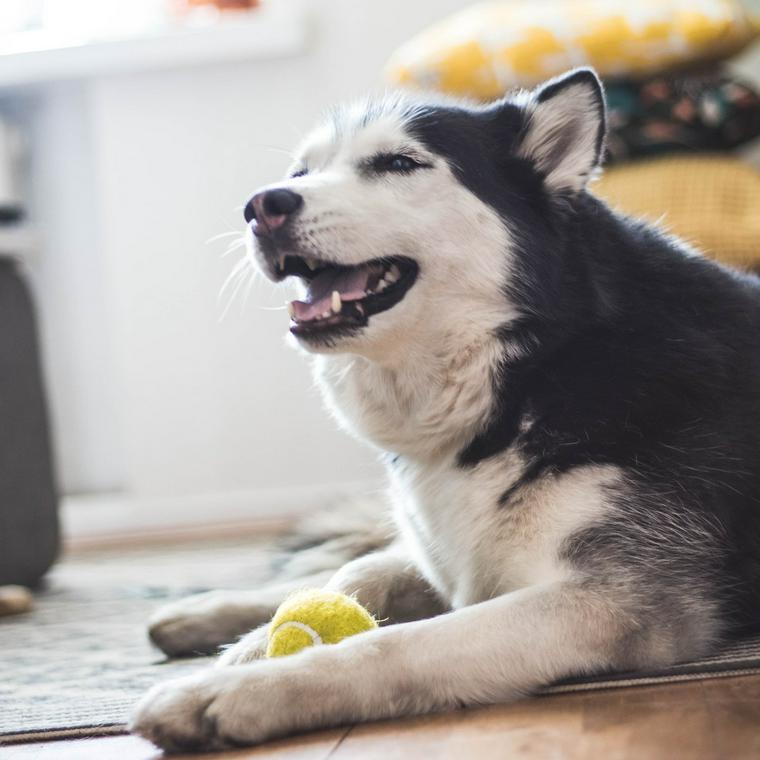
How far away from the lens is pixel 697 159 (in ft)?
9.85

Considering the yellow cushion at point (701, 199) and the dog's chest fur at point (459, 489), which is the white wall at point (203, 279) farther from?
the dog's chest fur at point (459, 489)

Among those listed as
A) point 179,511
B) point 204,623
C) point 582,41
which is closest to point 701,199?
point 582,41

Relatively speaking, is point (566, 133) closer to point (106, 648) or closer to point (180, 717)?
point (180, 717)

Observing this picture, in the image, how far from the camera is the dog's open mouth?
1.67 metres

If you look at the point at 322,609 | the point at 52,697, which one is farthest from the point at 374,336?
the point at 52,697

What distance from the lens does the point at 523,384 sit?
163cm

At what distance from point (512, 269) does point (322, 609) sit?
56cm

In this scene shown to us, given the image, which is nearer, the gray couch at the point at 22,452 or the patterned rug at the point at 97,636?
the patterned rug at the point at 97,636

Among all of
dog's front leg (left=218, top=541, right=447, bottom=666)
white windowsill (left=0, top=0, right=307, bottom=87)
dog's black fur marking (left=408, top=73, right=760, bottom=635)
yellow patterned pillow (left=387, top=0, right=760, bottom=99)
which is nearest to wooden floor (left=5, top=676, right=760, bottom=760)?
dog's black fur marking (left=408, top=73, right=760, bottom=635)

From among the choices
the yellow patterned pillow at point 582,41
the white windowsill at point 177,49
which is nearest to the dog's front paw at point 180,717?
the yellow patterned pillow at point 582,41

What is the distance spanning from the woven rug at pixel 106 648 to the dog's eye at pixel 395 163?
2.56 ft

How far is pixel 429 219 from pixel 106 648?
38.8 inches

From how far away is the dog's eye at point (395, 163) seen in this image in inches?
68.1

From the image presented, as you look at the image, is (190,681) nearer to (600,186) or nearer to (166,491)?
(600,186)
